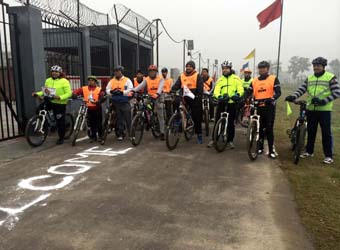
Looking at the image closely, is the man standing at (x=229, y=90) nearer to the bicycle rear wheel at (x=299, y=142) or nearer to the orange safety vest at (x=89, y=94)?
the bicycle rear wheel at (x=299, y=142)

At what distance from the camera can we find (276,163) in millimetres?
6043

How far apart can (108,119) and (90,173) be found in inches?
99.4

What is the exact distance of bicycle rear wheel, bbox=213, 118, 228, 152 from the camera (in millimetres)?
6715

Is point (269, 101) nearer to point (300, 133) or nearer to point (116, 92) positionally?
point (300, 133)

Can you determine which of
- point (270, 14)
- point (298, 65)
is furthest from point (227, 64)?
point (298, 65)

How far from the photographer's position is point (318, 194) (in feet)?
14.4

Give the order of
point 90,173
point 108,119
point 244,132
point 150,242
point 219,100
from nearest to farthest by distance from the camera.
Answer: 1. point 150,242
2. point 90,173
3. point 219,100
4. point 108,119
5. point 244,132

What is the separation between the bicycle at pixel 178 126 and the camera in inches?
273

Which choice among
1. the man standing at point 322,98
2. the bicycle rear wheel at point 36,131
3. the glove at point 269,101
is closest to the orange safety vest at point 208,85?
the glove at point 269,101

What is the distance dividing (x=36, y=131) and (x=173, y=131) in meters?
→ 3.03

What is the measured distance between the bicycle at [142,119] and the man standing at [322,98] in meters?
3.31

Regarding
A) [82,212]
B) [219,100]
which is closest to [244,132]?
[219,100]

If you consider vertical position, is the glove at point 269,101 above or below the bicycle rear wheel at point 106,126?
above

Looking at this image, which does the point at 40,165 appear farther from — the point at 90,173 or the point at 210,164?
the point at 210,164
